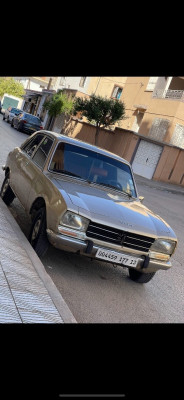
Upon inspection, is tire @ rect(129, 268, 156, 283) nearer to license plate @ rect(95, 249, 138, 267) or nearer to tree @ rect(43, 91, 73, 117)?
license plate @ rect(95, 249, 138, 267)

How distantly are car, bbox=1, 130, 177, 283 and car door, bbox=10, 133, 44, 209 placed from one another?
25mm

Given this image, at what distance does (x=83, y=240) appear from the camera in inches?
203

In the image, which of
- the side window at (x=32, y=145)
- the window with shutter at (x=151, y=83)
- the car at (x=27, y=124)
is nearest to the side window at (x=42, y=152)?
the side window at (x=32, y=145)

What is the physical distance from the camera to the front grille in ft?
17.0

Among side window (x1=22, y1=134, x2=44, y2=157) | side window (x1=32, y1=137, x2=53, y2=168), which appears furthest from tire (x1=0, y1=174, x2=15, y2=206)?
side window (x1=32, y1=137, x2=53, y2=168)

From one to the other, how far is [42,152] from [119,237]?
2199 mm

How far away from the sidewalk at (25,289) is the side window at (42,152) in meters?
1.43

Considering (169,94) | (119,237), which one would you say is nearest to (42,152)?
(119,237)

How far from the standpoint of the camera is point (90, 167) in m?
6.54

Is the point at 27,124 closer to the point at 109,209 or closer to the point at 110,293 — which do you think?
the point at 109,209
